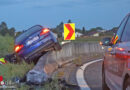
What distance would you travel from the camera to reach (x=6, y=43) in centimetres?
2736

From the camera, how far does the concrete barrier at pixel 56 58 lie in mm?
8898

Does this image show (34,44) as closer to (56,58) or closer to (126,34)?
(56,58)

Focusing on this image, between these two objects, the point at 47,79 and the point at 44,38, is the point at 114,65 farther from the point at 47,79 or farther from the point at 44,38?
the point at 44,38

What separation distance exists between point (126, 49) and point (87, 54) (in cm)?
1638

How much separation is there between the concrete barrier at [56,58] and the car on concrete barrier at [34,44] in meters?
0.69

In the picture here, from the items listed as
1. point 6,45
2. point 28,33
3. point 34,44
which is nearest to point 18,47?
point 34,44

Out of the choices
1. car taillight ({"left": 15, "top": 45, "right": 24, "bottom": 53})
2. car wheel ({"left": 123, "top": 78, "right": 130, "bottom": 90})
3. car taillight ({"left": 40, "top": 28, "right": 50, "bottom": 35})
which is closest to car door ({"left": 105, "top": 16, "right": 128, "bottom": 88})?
car wheel ({"left": 123, "top": 78, "right": 130, "bottom": 90})

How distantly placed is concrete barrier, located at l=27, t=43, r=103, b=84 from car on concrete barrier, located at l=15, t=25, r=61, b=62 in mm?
694

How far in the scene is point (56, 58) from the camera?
15.3 m

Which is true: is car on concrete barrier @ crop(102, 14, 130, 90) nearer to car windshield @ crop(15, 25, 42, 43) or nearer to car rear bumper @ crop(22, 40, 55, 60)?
car rear bumper @ crop(22, 40, 55, 60)

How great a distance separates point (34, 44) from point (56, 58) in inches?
55.8

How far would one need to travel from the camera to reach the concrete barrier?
29.2 feet

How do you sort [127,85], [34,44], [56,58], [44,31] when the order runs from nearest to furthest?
[127,85], [56,58], [34,44], [44,31]

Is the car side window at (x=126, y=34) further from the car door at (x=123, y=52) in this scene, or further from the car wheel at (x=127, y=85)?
the car wheel at (x=127, y=85)
